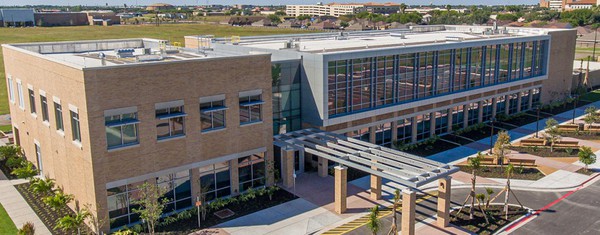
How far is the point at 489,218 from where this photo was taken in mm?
31109

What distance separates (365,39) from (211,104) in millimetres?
27757

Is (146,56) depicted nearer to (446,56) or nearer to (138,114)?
(138,114)

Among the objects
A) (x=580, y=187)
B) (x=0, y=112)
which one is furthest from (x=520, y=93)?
(x=0, y=112)

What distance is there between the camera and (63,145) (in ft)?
103

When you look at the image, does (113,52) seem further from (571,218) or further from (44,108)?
(571,218)

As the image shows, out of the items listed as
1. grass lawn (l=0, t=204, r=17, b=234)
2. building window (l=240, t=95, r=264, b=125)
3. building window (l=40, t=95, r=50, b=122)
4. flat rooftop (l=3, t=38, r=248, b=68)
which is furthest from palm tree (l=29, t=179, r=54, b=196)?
building window (l=240, t=95, r=264, b=125)

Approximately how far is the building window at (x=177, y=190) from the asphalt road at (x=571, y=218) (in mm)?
19518

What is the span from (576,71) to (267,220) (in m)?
65.0

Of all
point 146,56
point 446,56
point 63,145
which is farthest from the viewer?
point 446,56

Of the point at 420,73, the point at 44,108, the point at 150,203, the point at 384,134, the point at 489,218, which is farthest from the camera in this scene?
the point at 420,73

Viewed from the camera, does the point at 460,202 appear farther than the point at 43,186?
Yes

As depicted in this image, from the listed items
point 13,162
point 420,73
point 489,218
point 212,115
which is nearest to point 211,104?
point 212,115

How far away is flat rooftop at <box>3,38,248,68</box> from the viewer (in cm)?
3291

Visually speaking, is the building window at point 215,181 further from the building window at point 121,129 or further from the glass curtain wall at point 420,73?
the glass curtain wall at point 420,73
